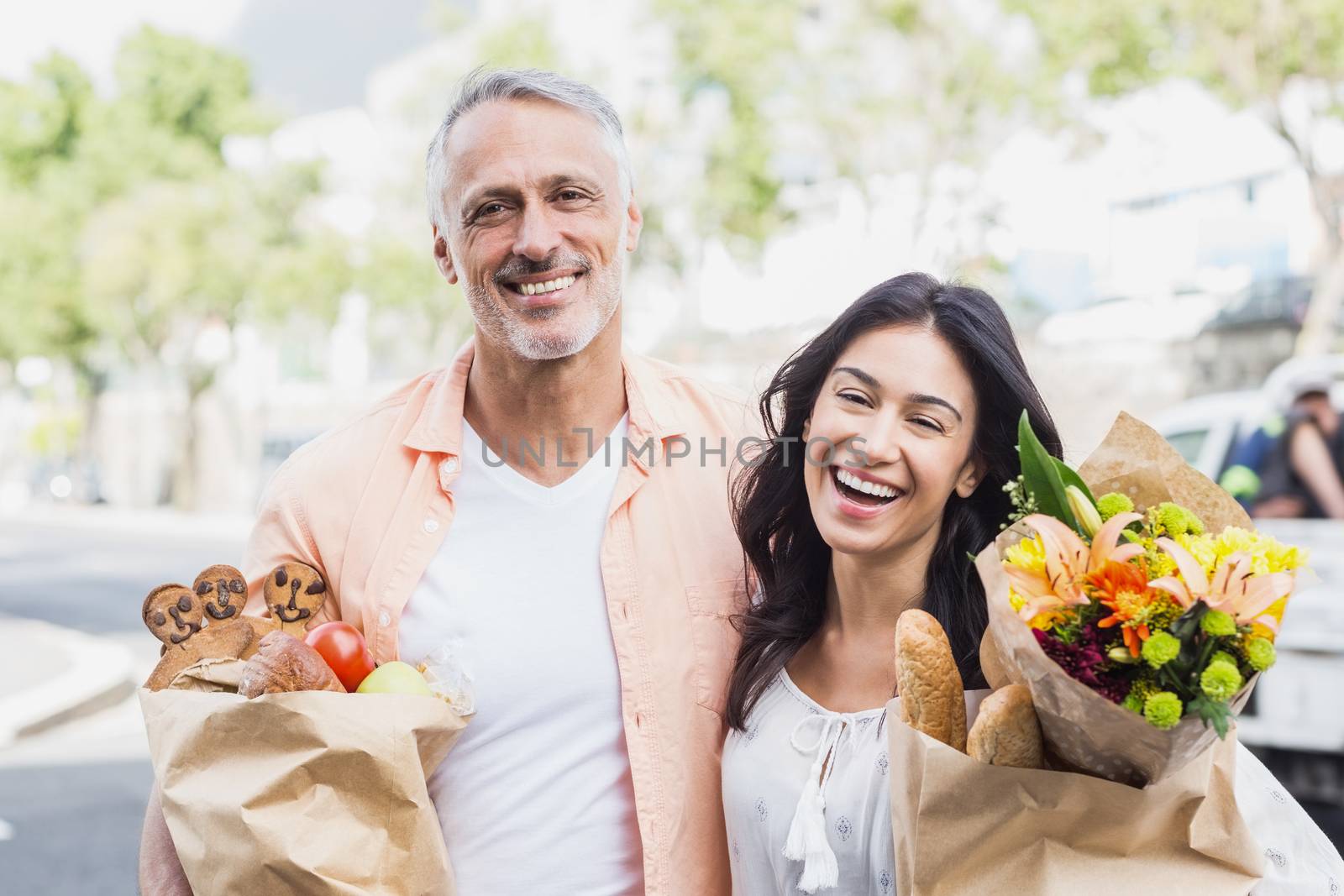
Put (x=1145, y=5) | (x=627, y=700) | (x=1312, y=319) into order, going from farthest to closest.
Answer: (x=1312, y=319), (x=1145, y=5), (x=627, y=700)

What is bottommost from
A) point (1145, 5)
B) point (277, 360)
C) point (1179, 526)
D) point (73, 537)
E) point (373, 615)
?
point (73, 537)

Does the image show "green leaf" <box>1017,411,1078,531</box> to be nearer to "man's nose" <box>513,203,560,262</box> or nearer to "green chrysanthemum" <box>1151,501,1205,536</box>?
"green chrysanthemum" <box>1151,501,1205,536</box>

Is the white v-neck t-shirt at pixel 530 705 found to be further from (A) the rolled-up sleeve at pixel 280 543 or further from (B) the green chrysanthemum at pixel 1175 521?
(B) the green chrysanthemum at pixel 1175 521

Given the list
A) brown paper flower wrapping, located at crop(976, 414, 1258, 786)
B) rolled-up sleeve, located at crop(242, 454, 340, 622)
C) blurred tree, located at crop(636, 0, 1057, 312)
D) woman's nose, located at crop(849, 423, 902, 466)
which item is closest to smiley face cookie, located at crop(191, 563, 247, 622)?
rolled-up sleeve, located at crop(242, 454, 340, 622)

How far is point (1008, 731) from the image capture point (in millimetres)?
1756

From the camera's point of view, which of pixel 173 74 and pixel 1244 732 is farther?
pixel 173 74

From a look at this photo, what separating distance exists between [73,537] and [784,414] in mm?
24950

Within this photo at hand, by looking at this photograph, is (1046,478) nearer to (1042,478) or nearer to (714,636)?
(1042,478)

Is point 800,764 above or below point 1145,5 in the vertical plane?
below

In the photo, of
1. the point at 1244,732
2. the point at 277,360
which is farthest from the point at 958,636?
the point at 277,360

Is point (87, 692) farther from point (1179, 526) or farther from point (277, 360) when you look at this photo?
point (277, 360)

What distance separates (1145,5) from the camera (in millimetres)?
12852

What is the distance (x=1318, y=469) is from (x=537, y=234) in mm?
6042

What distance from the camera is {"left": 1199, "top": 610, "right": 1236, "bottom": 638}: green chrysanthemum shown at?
5.29ft
